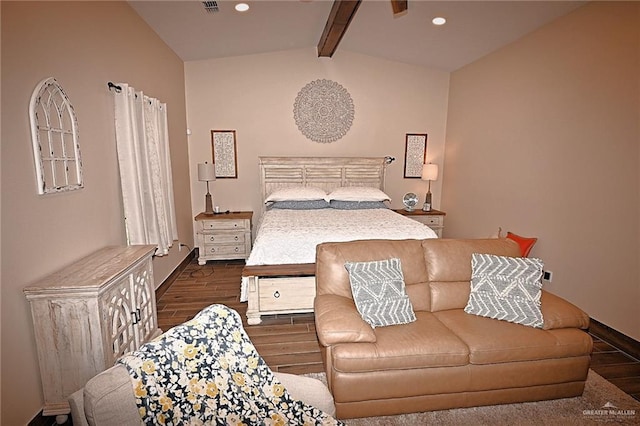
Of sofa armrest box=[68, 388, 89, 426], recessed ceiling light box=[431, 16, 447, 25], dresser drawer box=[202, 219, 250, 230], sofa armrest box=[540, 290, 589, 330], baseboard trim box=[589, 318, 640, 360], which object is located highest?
recessed ceiling light box=[431, 16, 447, 25]

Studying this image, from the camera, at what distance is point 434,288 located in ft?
8.02

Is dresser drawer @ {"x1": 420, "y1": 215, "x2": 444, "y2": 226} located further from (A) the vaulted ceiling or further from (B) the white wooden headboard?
(A) the vaulted ceiling

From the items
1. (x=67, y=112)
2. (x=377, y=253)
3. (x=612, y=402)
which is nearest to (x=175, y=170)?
(x=67, y=112)

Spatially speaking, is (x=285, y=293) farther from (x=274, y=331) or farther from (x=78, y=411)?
(x=78, y=411)

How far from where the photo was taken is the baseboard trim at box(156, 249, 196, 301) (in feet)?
12.1

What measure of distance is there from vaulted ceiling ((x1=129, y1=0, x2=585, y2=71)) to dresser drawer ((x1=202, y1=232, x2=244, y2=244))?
8.13 ft

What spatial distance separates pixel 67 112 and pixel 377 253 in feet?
7.47

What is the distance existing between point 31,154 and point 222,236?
297 cm

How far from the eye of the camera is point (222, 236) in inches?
187

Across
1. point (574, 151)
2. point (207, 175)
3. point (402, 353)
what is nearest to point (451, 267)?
point (402, 353)

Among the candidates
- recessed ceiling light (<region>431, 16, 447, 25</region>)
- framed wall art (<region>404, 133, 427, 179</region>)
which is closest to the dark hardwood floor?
framed wall art (<region>404, 133, 427, 179</region>)

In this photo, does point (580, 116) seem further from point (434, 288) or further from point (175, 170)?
point (175, 170)

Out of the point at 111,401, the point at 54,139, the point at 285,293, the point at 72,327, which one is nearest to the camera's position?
the point at 111,401

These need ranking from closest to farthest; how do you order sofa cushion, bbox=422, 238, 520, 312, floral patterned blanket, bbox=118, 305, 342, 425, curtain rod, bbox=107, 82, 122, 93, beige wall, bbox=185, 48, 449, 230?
floral patterned blanket, bbox=118, 305, 342, 425 < sofa cushion, bbox=422, 238, 520, 312 < curtain rod, bbox=107, 82, 122, 93 < beige wall, bbox=185, 48, 449, 230
